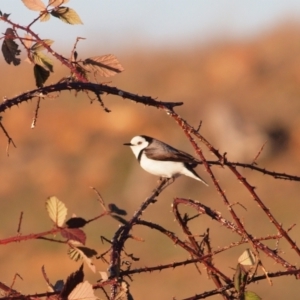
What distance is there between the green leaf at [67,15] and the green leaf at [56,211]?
57 centimetres

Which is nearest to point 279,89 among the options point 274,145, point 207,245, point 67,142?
point 274,145

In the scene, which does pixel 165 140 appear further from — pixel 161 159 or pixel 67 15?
pixel 67 15

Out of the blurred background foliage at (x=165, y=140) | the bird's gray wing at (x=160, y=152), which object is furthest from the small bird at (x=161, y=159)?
the blurred background foliage at (x=165, y=140)

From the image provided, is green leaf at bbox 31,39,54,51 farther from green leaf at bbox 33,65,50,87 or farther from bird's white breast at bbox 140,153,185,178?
bird's white breast at bbox 140,153,185,178

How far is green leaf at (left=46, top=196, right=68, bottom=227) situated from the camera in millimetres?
1493

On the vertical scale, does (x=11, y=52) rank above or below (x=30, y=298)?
above

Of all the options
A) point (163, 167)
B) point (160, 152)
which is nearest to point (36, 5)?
point (163, 167)

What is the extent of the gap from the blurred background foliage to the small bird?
727 centimetres

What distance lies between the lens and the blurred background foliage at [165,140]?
1686 cm

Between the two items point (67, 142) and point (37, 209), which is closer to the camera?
point (37, 209)

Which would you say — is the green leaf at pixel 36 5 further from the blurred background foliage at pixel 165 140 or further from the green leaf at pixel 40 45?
the blurred background foliage at pixel 165 140

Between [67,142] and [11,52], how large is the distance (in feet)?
71.1

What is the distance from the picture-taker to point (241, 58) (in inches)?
1001

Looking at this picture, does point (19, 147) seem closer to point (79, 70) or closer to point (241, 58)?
point (241, 58)
